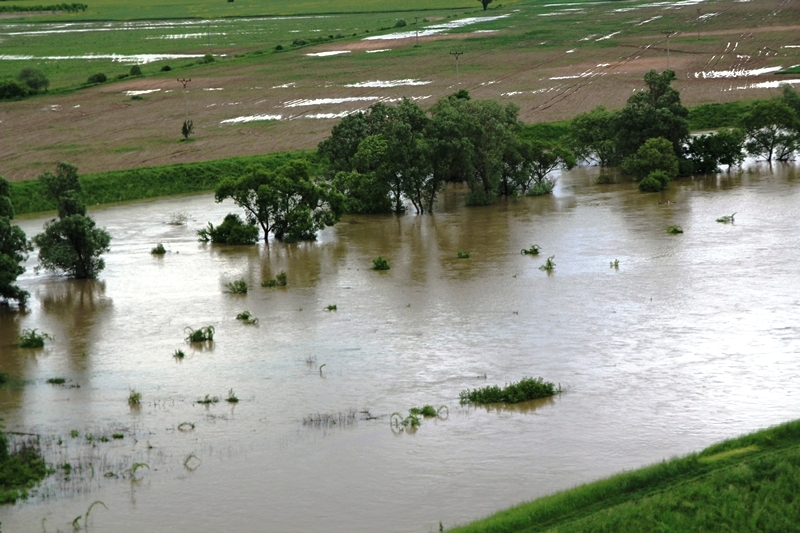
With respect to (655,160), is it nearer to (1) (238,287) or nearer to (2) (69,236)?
(1) (238,287)

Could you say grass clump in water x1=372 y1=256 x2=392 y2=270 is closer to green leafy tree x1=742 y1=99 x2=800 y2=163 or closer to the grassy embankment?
the grassy embankment

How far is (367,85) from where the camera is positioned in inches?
2579

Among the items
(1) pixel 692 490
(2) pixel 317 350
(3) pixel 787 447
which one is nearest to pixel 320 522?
(1) pixel 692 490

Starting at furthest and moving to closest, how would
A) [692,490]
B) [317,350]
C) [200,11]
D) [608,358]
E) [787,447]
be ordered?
[200,11]
[317,350]
[608,358]
[787,447]
[692,490]

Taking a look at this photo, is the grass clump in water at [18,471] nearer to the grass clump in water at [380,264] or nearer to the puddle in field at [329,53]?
the grass clump in water at [380,264]

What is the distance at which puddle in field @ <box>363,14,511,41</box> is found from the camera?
92.5m

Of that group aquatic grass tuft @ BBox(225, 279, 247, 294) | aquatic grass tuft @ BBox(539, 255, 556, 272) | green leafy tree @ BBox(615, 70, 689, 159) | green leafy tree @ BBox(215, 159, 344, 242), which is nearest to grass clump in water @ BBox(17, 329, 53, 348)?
aquatic grass tuft @ BBox(225, 279, 247, 294)

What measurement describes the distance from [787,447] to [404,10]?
11355cm

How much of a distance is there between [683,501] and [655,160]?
28470 mm

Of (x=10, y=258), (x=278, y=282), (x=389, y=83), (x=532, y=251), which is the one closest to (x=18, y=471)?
(x=10, y=258)

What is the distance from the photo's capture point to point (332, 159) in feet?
128

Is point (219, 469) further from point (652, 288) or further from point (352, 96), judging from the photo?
point (352, 96)

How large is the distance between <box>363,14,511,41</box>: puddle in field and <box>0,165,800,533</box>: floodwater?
61758 mm

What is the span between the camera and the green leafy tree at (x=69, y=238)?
91.6 ft
